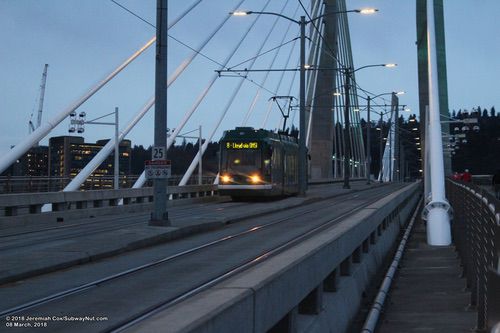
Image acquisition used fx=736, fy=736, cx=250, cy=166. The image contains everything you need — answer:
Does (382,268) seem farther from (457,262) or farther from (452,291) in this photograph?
(452,291)

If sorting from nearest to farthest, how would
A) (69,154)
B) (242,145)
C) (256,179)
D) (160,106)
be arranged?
(160,106)
(256,179)
(242,145)
(69,154)

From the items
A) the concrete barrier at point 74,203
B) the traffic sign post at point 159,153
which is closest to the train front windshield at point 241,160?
the concrete barrier at point 74,203

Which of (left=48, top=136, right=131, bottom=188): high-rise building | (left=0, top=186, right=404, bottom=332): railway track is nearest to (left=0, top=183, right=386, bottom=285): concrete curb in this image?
(left=0, top=186, right=404, bottom=332): railway track

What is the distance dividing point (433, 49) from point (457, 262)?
1616 cm

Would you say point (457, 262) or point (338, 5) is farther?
point (338, 5)

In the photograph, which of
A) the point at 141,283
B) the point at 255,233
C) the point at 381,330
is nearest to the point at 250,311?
the point at 141,283

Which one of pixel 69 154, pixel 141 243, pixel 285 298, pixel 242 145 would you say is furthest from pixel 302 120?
pixel 285 298

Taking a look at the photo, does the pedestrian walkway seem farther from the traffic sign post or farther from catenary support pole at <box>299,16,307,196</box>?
catenary support pole at <box>299,16,307,196</box>

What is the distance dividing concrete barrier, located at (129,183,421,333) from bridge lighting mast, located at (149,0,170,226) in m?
5.32

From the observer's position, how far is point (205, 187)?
118 feet

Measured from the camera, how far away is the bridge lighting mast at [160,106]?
1636cm

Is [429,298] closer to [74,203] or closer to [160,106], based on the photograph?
[160,106]

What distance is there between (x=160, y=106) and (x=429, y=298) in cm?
725

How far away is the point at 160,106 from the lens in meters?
16.5
